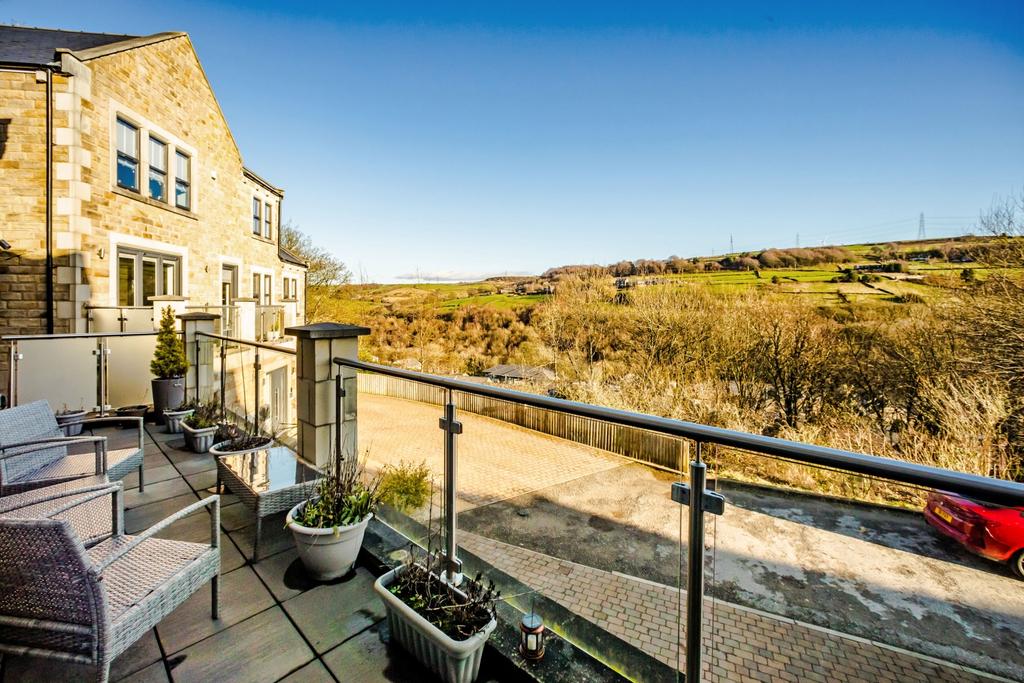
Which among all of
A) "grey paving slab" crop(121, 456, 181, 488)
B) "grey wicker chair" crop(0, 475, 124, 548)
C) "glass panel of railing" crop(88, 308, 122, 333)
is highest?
"glass panel of railing" crop(88, 308, 122, 333)

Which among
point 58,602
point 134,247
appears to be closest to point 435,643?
point 58,602

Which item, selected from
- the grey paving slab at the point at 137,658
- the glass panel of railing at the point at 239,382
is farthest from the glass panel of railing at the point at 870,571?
the glass panel of railing at the point at 239,382

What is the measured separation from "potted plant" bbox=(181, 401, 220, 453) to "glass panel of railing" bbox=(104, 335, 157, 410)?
184cm

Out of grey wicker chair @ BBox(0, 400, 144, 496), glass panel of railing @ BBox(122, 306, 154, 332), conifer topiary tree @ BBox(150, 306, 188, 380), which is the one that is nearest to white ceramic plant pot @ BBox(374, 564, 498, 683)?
grey wicker chair @ BBox(0, 400, 144, 496)

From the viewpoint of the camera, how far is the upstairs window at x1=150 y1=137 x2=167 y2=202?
33.7 feet

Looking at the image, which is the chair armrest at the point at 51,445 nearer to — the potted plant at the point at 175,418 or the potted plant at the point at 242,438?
the potted plant at the point at 242,438

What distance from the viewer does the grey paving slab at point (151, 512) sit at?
10.1ft

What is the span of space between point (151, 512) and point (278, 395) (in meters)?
1.44

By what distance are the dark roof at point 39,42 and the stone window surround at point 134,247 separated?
3.15 meters

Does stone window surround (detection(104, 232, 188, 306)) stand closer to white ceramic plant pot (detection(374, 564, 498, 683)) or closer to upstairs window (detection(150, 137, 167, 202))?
upstairs window (detection(150, 137, 167, 202))

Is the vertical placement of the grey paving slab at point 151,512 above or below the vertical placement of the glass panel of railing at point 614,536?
below

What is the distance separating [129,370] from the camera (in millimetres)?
6402

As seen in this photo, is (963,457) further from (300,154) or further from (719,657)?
(300,154)

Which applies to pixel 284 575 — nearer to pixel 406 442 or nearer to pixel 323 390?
pixel 323 390
